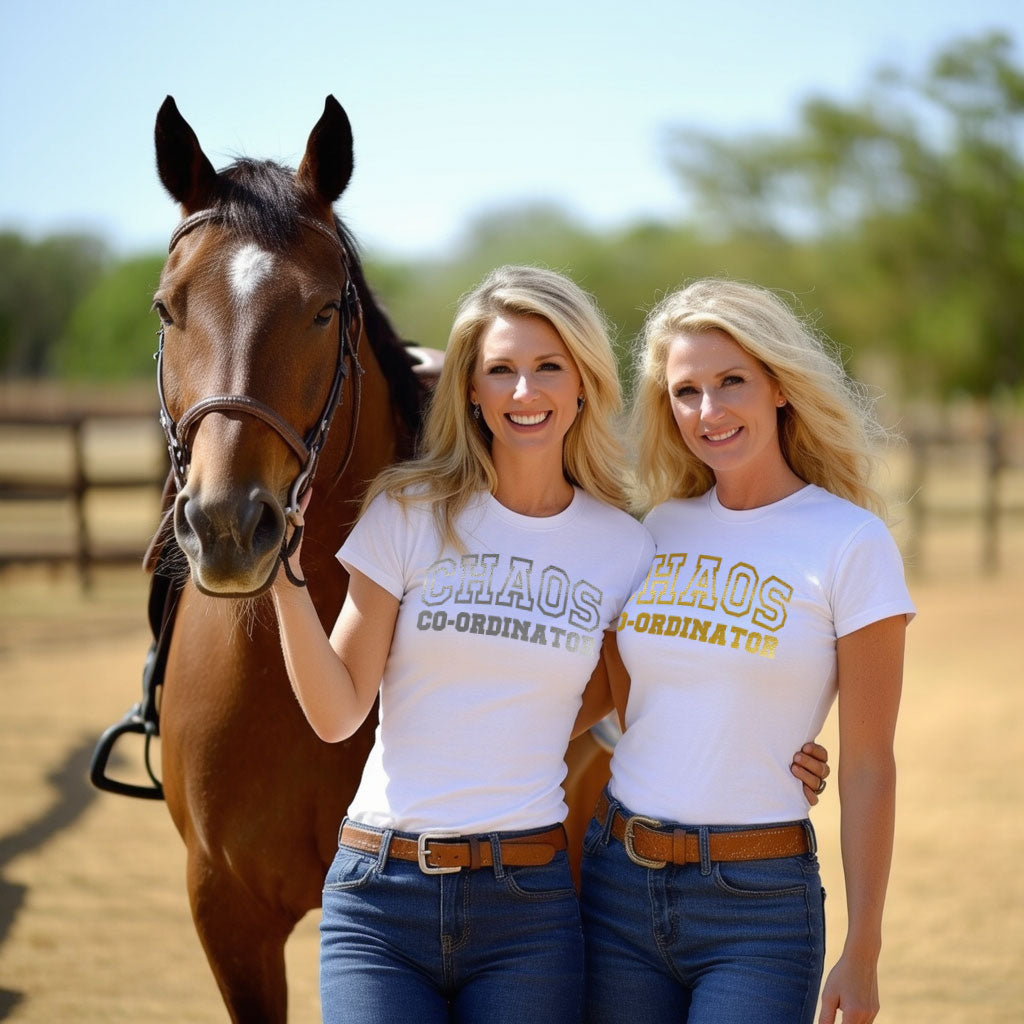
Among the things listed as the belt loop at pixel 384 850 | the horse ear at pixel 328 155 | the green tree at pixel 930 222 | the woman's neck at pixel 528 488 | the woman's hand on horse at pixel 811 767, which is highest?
the green tree at pixel 930 222

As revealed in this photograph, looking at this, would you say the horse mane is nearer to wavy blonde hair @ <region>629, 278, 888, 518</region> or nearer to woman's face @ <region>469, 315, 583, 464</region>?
woman's face @ <region>469, 315, 583, 464</region>

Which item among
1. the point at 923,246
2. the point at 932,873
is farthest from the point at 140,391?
the point at 932,873

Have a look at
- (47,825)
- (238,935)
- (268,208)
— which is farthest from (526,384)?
(47,825)

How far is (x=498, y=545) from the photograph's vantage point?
215 centimetres

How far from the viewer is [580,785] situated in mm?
2934

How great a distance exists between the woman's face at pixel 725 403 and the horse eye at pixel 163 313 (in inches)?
38.8

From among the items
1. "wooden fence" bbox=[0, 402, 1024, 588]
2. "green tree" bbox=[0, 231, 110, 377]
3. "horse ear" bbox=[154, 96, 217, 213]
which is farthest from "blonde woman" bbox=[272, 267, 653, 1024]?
"green tree" bbox=[0, 231, 110, 377]

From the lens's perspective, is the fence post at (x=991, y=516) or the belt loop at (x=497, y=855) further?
the fence post at (x=991, y=516)

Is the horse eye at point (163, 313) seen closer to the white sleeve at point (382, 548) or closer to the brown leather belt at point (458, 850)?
the white sleeve at point (382, 548)

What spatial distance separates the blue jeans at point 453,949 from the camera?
6.17ft

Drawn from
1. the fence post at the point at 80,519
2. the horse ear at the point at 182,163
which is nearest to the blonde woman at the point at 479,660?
A: the horse ear at the point at 182,163

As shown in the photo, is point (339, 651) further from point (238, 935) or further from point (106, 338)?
point (106, 338)

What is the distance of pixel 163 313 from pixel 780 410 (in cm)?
126

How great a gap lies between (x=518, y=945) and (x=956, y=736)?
20.0 feet
